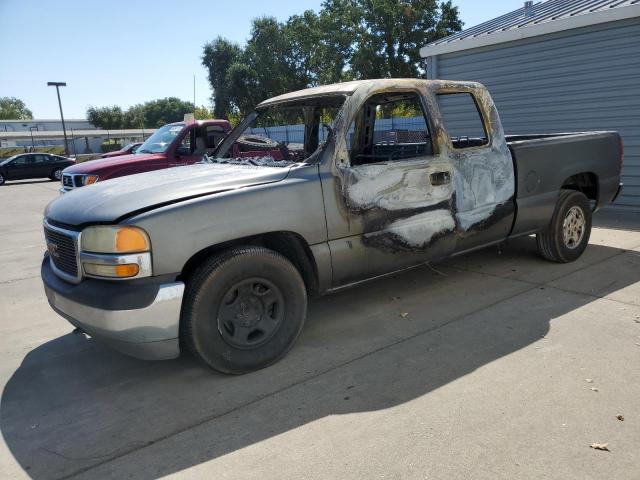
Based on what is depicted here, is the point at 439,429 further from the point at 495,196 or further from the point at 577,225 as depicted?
the point at 577,225

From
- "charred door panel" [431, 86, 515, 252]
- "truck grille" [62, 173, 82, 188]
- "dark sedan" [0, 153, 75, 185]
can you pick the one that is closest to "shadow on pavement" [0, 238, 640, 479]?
"charred door panel" [431, 86, 515, 252]

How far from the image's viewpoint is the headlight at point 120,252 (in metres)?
2.99

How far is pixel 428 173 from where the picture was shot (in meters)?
4.17

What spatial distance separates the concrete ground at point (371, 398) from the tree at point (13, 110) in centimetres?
13291

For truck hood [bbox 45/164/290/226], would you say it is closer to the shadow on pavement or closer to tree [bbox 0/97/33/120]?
the shadow on pavement

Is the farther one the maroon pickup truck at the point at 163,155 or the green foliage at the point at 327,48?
the green foliage at the point at 327,48

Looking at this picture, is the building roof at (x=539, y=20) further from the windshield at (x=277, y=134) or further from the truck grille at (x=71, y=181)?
the truck grille at (x=71, y=181)

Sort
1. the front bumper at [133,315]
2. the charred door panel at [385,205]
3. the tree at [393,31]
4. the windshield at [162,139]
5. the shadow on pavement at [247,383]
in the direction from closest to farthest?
the shadow on pavement at [247,383] < the front bumper at [133,315] < the charred door panel at [385,205] < the windshield at [162,139] < the tree at [393,31]

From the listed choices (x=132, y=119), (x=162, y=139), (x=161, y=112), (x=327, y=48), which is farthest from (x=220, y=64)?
(x=161, y=112)

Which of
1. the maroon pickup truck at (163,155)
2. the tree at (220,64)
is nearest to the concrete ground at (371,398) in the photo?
the maroon pickup truck at (163,155)

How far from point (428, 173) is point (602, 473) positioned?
246 centimetres

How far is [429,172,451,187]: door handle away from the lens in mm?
4199

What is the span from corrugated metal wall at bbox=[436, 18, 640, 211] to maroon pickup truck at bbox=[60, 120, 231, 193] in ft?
18.4

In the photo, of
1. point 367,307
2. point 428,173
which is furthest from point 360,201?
point 367,307
